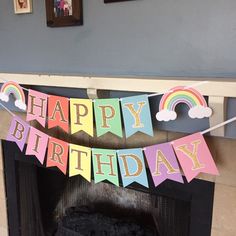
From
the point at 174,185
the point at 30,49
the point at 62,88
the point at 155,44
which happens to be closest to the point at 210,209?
the point at 174,185

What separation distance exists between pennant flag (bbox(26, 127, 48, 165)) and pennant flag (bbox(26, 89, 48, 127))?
62mm

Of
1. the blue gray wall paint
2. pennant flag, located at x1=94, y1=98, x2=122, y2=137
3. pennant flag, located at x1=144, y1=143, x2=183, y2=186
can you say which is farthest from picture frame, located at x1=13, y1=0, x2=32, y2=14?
pennant flag, located at x1=144, y1=143, x2=183, y2=186

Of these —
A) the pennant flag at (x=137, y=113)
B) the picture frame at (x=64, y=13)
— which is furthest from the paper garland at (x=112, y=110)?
the picture frame at (x=64, y=13)

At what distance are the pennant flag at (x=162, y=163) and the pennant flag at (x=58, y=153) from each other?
0.37 meters

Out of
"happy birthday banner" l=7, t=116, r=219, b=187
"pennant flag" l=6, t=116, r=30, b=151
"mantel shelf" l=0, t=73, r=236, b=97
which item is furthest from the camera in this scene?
"pennant flag" l=6, t=116, r=30, b=151

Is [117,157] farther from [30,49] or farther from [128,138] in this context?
[30,49]

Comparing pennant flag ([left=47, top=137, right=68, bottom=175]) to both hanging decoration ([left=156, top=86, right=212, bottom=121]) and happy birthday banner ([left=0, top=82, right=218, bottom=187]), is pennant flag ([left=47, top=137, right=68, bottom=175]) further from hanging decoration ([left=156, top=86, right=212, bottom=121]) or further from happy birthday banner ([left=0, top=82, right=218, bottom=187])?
hanging decoration ([left=156, top=86, right=212, bottom=121])

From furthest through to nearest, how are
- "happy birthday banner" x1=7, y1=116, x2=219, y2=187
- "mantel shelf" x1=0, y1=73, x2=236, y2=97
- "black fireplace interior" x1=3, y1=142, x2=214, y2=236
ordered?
"black fireplace interior" x1=3, y1=142, x2=214, y2=236
"happy birthday banner" x1=7, y1=116, x2=219, y2=187
"mantel shelf" x1=0, y1=73, x2=236, y2=97

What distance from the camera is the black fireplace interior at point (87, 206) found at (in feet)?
4.36

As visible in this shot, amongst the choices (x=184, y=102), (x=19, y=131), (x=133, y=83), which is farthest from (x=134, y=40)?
(x=19, y=131)

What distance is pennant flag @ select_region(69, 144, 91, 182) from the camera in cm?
130

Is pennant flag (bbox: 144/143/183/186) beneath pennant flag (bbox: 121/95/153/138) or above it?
beneath

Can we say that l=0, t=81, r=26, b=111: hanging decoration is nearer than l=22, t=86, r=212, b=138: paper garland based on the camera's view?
No

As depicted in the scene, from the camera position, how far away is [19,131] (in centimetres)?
149
